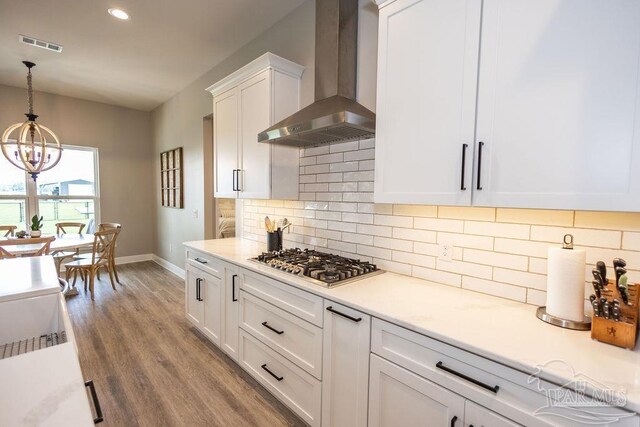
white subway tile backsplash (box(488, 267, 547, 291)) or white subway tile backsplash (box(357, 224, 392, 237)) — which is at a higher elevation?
white subway tile backsplash (box(357, 224, 392, 237))

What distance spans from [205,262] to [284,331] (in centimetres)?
116

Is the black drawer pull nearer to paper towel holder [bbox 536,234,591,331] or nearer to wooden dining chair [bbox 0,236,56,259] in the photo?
paper towel holder [bbox 536,234,591,331]

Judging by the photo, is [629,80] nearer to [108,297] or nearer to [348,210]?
[348,210]

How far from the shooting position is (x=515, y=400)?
0.95m

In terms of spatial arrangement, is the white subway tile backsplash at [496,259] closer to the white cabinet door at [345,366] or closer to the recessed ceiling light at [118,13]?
the white cabinet door at [345,366]

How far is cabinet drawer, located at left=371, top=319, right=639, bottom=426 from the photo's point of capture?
883 mm

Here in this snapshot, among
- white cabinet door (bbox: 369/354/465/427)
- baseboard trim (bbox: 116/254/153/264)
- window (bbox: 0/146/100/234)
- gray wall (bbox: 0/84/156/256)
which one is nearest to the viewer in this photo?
white cabinet door (bbox: 369/354/465/427)

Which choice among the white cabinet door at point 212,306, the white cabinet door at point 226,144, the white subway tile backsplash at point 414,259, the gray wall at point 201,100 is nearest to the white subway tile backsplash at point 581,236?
the white subway tile backsplash at point 414,259

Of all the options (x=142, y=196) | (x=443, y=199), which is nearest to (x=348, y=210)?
(x=443, y=199)

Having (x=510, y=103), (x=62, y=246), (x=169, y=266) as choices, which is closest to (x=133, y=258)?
(x=169, y=266)

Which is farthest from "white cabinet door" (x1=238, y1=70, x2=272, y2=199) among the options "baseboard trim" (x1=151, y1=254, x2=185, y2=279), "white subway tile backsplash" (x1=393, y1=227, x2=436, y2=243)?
"baseboard trim" (x1=151, y1=254, x2=185, y2=279)

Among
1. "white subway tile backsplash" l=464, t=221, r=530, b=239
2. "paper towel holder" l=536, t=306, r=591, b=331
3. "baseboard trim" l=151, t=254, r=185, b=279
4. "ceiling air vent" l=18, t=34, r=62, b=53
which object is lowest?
"baseboard trim" l=151, t=254, r=185, b=279

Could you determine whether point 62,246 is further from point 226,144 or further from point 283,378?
point 283,378

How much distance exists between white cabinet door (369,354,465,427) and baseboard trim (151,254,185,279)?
426 centimetres
